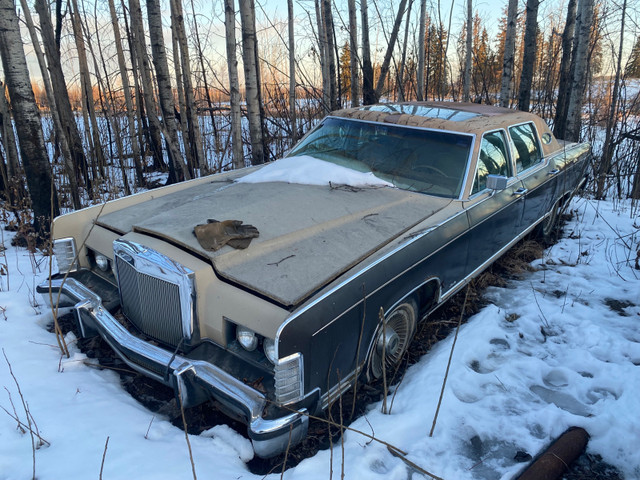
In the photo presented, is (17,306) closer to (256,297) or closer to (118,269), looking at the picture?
(118,269)

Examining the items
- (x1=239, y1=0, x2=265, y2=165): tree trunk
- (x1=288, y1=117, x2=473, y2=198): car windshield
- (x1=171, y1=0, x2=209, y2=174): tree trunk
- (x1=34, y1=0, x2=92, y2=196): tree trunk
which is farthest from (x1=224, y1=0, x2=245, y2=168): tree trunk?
(x1=288, y1=117, x2=473, y2=198): car windshield

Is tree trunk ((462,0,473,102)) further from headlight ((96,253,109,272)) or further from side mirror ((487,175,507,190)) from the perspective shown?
headlight ((96,253,109,272))

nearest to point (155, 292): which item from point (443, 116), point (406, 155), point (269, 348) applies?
point (269, 348)

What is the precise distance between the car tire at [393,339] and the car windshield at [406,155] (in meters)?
1.06

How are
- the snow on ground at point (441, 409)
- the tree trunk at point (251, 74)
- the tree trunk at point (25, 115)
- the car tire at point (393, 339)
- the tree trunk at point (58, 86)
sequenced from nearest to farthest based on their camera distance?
the snow on ground at point (441, 409) < the car tire at point (393, 339) < the tree trunk at point (25, 115) < the tree trunk at point (251, 74) < the tree trunk at point (58, 86)

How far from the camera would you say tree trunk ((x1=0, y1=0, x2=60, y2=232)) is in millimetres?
4352

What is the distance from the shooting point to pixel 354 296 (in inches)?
87.8

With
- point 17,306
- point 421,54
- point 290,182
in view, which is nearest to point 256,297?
point 290,182

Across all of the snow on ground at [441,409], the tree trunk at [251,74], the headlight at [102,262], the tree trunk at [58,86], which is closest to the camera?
the snow on ground at [441,409]

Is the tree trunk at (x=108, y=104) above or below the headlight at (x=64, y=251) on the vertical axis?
above

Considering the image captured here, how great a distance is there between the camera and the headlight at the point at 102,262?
117 inches

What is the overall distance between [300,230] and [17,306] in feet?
8.29

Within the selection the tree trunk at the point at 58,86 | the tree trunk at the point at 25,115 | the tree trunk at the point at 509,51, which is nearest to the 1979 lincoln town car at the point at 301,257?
the tree trunk at the point at 25,115

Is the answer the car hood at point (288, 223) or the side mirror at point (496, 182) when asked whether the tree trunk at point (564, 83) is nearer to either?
the side mirror at point (496, 182)
